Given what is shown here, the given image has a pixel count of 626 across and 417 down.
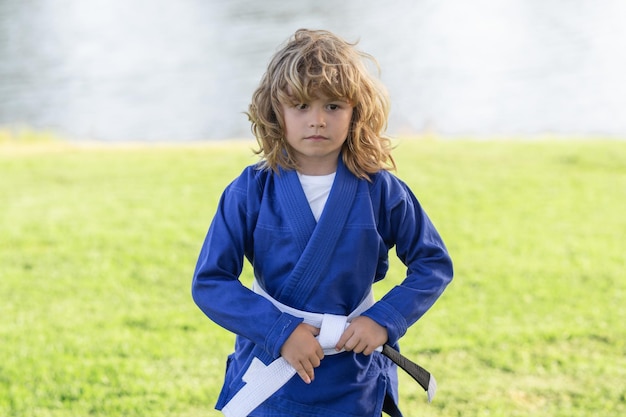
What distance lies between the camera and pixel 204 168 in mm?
8953

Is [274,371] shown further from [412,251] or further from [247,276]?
[247,276]

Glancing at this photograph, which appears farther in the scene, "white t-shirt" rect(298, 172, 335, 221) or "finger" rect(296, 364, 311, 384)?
"white t-shirt" rect(298, 172, 335, 221)

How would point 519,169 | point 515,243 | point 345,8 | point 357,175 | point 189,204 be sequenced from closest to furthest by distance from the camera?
point 357,175
point 515,243
point 189,204
point 519,169
point 345,8

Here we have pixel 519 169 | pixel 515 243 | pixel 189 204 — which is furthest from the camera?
pixel 519 169

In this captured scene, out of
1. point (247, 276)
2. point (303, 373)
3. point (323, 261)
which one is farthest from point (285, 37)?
point (303, 373)

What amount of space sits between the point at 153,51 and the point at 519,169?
1134cm

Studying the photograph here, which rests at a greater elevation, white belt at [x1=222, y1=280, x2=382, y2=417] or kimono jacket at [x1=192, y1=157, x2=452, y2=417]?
kimono jacket at [x1=192, y1=157, x2=452, y2=417]

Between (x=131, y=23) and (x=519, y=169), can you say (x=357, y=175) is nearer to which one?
(x=519, y=169)

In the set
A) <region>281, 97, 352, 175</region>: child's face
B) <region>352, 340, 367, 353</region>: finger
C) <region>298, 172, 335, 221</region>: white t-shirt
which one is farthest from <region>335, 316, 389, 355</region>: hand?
<region>281, 97, 352, 175</region>: child's face

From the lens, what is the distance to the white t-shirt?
2193 millimetres

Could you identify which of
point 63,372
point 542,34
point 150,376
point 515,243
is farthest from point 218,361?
point 542,34

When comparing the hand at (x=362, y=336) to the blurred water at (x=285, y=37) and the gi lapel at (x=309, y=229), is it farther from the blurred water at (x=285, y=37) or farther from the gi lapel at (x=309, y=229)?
the blurred water at (x=285, y=37)

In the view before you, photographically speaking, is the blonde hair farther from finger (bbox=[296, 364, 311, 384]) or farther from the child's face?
finger (bbox=[296, 364, 311, 384])

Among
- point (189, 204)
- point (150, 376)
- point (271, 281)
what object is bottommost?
point (189, 204)
